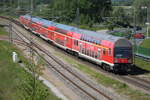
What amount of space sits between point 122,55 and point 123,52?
31cm

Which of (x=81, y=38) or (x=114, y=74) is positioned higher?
(x=81, y=38)

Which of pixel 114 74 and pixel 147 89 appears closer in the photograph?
pixel 147 89

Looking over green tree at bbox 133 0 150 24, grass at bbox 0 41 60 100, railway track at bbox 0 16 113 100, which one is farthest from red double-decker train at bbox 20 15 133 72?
green tree at bbox 133 0 150 24

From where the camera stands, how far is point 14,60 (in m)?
44.8

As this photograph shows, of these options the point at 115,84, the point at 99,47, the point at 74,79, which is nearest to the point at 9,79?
the point at 74,79

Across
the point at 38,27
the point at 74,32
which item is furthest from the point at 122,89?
the point at 38,27

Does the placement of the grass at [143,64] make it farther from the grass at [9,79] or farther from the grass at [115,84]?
the grass at [9,79]

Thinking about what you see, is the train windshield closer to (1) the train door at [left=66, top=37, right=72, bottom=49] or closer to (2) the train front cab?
(2) the train front cab

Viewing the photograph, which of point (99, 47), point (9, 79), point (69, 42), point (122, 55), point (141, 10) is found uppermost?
point (141, 10)

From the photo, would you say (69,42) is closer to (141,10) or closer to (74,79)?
(74,79)

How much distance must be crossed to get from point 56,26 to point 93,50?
18.5m

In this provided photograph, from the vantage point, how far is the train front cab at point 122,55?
120ft

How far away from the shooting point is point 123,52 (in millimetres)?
36750

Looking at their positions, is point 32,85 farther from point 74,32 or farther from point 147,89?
point 74,32
